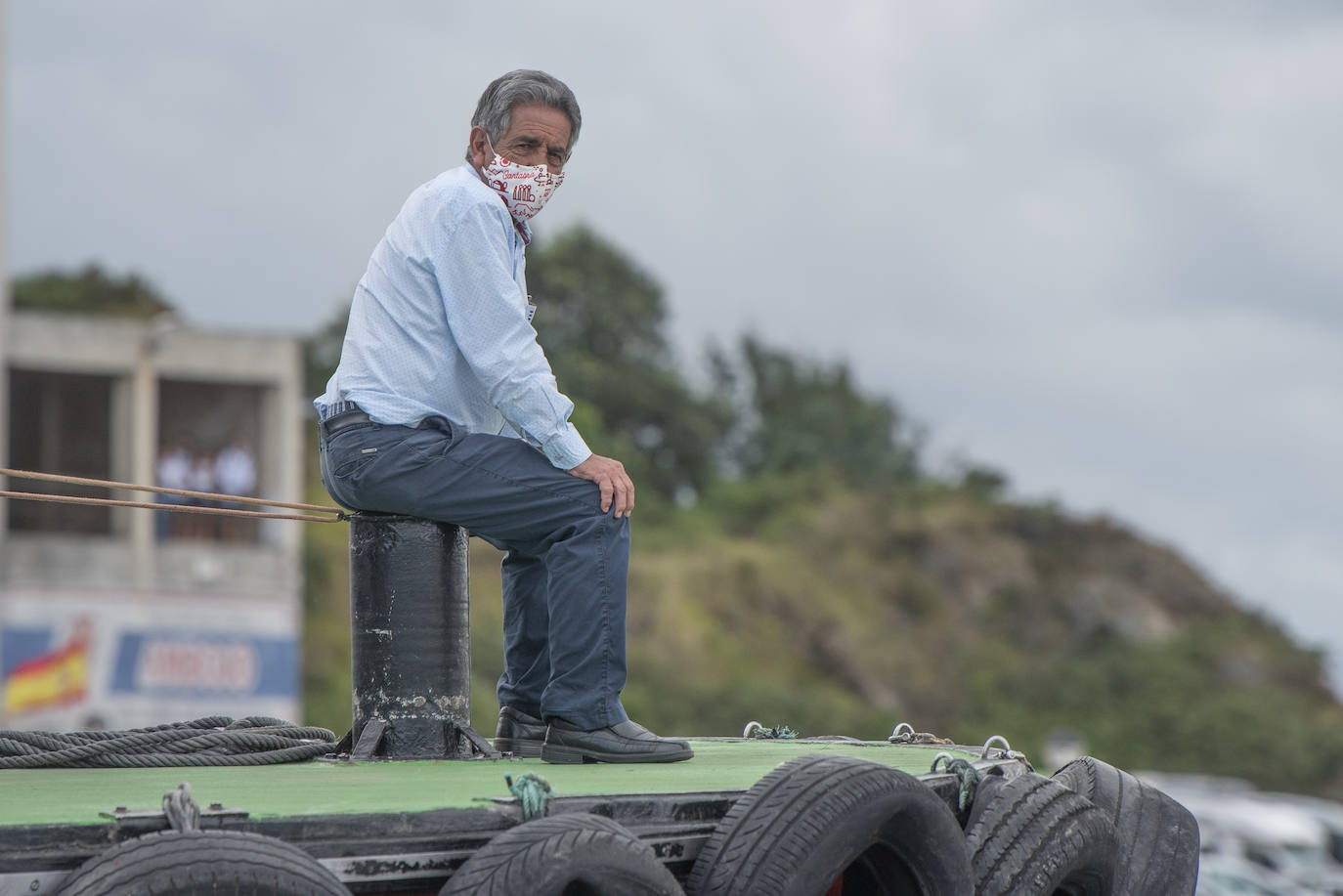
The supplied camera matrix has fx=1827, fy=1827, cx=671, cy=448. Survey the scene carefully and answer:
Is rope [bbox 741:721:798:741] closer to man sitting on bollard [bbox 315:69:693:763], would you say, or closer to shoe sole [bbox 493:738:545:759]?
shoe sole [bbox 493:738:545:759]

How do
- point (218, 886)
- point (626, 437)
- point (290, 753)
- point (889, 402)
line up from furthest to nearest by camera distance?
point (889, 402)
point (626, 437)
point (290, 753)
point (218, 886)

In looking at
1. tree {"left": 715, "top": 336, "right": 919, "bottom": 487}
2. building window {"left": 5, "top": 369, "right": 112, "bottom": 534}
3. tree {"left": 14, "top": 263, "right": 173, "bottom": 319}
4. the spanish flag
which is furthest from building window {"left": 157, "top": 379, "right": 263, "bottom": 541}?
tree {"left": 715, "top": 336, "right": 919, "bottom": 487}

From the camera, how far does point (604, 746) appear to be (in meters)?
4.56

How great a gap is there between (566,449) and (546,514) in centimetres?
17

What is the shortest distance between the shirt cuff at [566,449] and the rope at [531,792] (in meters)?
1.20

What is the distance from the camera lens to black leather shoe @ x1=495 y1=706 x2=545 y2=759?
4934mm

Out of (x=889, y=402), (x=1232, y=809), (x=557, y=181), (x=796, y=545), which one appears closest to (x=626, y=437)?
(x=796, y=545)

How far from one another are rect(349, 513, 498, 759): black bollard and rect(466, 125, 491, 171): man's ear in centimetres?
97

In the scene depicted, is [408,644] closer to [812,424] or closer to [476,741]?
[476,741]

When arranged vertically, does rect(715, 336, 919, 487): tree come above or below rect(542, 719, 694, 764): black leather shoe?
above

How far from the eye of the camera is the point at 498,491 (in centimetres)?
460

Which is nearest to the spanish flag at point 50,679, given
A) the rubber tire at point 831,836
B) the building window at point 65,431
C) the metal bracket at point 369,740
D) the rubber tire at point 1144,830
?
the building window at point 65,431

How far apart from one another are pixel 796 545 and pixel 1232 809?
25.8 meters

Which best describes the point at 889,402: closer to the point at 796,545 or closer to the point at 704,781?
the point at 796,545
